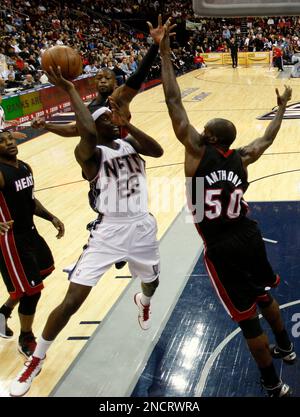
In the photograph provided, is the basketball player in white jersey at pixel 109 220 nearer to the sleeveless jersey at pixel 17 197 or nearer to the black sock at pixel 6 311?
the sleeveless jersey at pixel 17 197

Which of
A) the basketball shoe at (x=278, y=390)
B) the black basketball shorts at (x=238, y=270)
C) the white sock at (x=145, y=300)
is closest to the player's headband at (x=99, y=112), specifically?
the black basketball shorts at (x=238, y=270)

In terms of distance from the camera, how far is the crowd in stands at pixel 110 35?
18.3m

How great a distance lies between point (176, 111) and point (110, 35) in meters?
26.7

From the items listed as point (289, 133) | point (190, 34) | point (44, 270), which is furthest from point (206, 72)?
point (44, 270)

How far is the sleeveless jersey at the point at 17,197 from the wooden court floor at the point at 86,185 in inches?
40.5

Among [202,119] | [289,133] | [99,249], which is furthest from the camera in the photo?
[202,119]

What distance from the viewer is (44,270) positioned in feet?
14.0

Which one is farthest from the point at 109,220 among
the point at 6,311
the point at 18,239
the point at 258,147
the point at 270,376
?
the point at 270,376

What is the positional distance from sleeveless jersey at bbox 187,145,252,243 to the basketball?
1294 mm

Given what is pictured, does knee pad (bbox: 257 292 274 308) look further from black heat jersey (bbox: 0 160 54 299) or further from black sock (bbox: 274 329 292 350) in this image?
black heat jersey (bbox: 0 160 54 299)

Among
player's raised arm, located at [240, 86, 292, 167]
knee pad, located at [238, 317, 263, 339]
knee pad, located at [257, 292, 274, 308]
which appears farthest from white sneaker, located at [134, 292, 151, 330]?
player's raised arm, located at [240, 86, 292, 167]

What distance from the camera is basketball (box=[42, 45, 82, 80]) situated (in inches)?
159

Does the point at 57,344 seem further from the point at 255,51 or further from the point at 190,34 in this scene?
the point at 190,34

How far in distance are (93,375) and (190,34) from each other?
30396 mm
